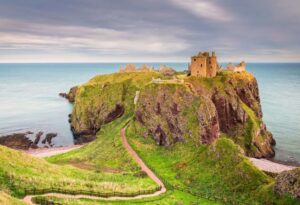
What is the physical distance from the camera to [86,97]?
446ft

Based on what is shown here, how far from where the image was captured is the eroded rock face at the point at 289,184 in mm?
53812

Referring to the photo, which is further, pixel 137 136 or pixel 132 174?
pixel 137 136

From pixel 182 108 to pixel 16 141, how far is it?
2571 inches

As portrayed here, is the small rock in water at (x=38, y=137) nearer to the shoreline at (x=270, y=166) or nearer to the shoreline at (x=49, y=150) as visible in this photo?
the shoreline at (x=49, y=150)

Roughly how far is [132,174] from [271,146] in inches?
2442

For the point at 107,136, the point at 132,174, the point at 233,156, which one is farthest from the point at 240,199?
the point at 107,136

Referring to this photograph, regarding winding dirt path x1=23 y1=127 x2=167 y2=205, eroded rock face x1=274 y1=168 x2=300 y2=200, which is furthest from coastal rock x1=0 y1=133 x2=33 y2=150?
eroded rock face x1=274 y1=168 x2=300 y2=200

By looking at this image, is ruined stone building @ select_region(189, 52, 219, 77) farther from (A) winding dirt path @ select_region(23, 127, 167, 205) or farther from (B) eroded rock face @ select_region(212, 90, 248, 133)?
(A) winding dirt path @ select_region(23, 127, 167, 205)

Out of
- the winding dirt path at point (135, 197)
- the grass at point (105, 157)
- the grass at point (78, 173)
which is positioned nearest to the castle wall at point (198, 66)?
the grass at point (105, 157)

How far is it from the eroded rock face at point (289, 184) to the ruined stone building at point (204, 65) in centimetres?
6081

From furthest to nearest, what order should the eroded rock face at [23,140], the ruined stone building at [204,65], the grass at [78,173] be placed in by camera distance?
the eroded rock face at [23,140] → the ruined stone building at [204,65] → the grass at [78,173]

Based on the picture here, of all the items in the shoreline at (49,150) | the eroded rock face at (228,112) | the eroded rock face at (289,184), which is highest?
the eroded rock face at (228,112)

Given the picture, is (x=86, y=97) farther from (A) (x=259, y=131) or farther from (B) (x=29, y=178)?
(B) (x=29, y=178)

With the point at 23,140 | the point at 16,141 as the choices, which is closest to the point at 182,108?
the point at 23,140
